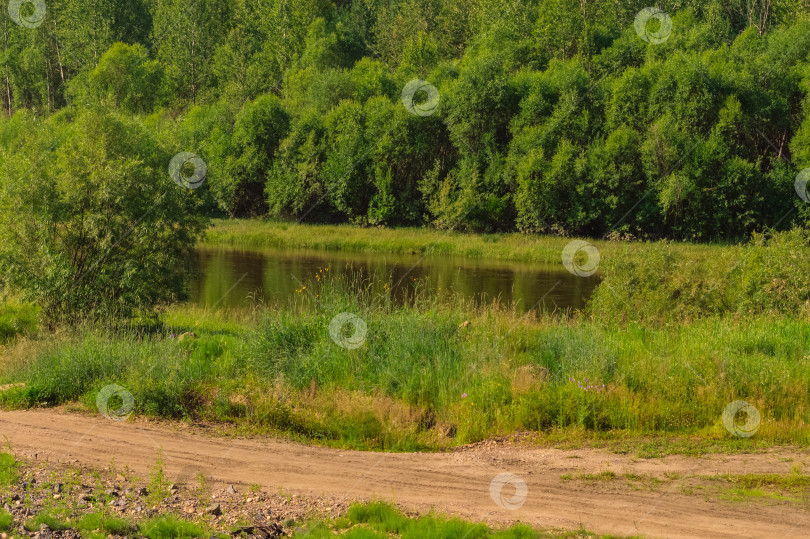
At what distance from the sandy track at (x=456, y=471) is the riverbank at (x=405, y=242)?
127 ft

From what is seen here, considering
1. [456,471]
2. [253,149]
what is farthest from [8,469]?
[253,149]

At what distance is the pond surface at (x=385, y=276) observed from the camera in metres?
32.0

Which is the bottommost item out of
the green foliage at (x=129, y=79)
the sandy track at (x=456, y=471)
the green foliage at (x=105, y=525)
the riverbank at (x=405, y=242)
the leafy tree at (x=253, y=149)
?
the sandy track at (x=456, y=471)

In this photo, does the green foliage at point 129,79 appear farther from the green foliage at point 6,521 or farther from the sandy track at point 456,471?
the green foliage at point 6,521

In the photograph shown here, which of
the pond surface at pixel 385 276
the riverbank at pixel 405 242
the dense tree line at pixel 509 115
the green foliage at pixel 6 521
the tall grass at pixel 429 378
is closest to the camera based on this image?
the green foliage at pixel 6 521

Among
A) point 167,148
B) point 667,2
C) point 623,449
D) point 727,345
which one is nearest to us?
point 623,449

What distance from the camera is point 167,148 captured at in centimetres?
2430

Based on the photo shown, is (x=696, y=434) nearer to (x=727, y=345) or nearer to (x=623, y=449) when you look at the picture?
(x=623, y=449)

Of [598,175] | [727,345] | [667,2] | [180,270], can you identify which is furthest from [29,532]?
[667,2]

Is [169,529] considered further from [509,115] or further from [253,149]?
[253,149]

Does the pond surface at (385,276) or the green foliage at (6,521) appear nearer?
the green foliage at (6,521)

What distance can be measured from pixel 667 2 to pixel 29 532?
8415cm

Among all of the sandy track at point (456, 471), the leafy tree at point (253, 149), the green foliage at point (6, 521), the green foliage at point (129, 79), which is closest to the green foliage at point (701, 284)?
the sandy track at point (456, 471)

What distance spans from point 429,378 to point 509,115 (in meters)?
56.0
